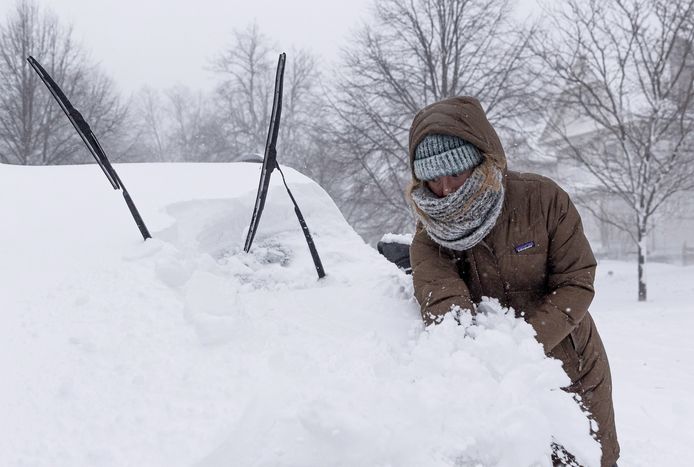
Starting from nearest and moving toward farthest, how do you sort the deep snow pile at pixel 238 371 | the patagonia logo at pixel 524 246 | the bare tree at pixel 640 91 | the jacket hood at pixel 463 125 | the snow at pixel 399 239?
the deep snow pile at pixel 238 371 < the jacket hood at pixel 463 125 < the patagonia logo at pixel 524 246 < the snow at pixel 399 239 < the bare tree at pixel 640 91

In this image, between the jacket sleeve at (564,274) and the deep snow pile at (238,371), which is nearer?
the deep snow pile at (238,371)

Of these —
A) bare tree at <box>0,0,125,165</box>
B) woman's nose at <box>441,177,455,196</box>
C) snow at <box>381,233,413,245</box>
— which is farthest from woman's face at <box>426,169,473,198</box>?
bare tree at <box>0,0,125,165</box>

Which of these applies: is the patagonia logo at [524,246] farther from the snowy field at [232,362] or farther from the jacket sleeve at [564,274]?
the snowy field at [232,362]

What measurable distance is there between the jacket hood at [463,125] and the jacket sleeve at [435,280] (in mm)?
391

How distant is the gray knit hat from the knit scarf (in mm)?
45

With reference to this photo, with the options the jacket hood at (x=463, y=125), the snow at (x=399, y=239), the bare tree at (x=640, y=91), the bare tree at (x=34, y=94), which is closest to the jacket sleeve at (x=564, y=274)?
the jacket hood at (x=463, y=125)

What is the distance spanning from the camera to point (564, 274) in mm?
1803

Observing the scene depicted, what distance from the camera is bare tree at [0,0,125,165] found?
15797mm

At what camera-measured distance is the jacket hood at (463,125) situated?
5.59 ft

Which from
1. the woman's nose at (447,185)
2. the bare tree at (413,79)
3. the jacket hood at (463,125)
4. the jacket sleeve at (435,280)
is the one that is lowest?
the jacket sleeve at (435,280)

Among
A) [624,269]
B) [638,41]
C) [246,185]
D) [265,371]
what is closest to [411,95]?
[638,41]

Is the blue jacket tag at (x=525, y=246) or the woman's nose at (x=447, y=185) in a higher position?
the woman's nose at (x=447, y=185)

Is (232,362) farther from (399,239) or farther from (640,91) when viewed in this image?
(640,91)

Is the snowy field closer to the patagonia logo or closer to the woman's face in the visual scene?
the patagonia logo
